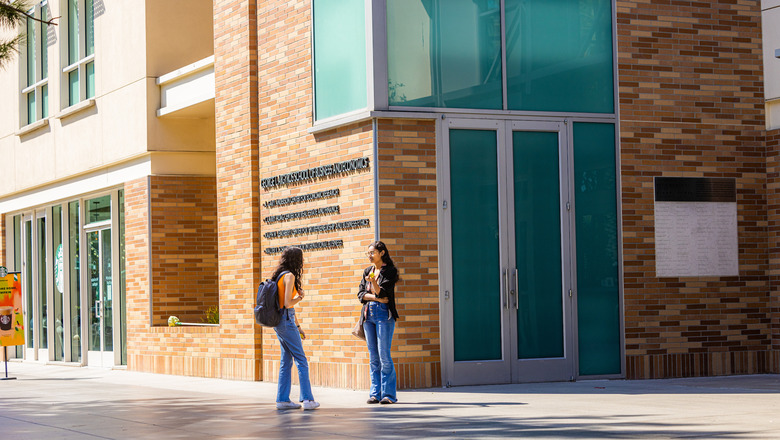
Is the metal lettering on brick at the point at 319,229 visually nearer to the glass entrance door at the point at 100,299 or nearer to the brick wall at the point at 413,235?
the brick wall at the point at 413,235

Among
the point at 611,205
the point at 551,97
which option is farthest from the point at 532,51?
the point at 611,205

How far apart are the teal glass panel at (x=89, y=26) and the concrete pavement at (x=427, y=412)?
8.25 meters

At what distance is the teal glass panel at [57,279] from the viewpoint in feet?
75.6

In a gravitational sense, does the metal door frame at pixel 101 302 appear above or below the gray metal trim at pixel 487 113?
below

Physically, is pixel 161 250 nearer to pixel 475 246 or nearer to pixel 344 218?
pixel 344 218

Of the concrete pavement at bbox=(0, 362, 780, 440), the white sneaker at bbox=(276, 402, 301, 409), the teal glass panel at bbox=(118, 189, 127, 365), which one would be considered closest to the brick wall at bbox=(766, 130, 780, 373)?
the concrete pavement at bbox=(0, 362, 780, 440)

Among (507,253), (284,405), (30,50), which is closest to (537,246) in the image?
(507,253)

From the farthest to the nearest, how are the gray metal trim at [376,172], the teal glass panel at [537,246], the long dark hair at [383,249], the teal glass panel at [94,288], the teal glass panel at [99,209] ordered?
the teal glass panel at [94,288], the teal glass panel at [99,209], the teal glass panel at [537,246], the gray metal trim at [376,172], the long dark hair at [383,249]

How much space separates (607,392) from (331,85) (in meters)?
5.06

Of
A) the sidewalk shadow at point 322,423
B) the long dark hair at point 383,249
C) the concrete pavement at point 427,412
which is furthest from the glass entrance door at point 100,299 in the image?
the long dark hair at point 383,249

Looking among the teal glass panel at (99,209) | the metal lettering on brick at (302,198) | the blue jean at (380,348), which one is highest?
the teal glass panel at (99,209)

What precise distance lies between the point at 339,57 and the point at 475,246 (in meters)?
2.91

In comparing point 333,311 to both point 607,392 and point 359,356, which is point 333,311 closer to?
point 359,356

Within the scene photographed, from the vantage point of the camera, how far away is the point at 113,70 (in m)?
20.4
